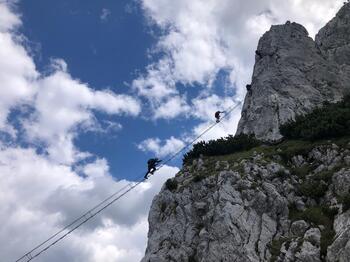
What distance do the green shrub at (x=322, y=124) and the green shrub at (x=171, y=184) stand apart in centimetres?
1439

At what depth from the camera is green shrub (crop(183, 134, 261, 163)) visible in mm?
56094

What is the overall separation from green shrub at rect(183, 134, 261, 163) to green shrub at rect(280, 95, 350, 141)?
416 centimetres

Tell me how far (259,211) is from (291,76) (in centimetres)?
3396

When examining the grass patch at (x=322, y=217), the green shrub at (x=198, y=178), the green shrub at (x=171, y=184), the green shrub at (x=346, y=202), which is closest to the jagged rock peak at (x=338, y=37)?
the green shrub at (x=198, y=178)

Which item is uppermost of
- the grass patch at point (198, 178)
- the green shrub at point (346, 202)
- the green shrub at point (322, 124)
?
the grass patch at point (198, 178)

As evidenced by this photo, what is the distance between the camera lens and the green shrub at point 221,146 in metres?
56.1

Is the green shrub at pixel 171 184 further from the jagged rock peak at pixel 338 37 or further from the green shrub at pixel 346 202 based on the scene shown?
the jagged rock peak at pixel 338 37

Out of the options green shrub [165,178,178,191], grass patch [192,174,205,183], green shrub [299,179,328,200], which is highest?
green shrub [165,178,178,191]

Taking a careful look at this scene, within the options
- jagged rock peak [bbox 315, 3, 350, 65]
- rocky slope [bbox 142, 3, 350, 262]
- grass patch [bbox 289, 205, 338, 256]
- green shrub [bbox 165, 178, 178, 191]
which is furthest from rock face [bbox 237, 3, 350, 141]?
grass patch [bbox 289, 205, 338, 256]

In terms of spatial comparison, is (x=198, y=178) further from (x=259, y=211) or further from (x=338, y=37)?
(x=338, y=37)

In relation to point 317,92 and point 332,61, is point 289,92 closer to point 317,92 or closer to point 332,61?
point 317,92

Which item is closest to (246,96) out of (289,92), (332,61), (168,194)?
(289,92)

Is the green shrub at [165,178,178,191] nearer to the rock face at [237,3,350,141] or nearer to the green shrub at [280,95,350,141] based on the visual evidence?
the green shrub at [280,95,350,141]

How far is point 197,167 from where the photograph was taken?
5259 cm
